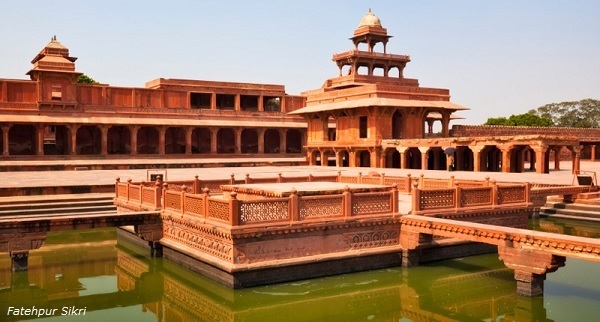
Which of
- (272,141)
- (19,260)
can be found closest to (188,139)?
(272,141)

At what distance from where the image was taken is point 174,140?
1763 inches

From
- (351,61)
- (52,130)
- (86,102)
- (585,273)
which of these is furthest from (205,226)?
(52,130)

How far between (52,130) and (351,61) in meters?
27.5

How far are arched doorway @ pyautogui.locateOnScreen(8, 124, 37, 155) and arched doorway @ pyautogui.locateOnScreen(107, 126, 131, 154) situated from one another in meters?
5.12

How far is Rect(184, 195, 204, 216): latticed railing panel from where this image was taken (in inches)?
464

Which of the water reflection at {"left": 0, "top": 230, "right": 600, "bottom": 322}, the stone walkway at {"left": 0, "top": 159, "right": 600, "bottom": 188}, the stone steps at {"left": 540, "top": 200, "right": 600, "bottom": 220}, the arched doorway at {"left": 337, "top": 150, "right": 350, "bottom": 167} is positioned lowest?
the water reflection at {"left": 0, "top": 230, "right": 600, "bottom": 322}

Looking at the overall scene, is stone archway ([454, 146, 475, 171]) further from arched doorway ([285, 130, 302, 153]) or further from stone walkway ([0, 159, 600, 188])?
arched doorway ([285, 130, 302, 153])

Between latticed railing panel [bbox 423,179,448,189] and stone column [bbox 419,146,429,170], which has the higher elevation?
stone column [bbox 419,146,429,170]

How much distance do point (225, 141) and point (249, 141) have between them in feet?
7.28

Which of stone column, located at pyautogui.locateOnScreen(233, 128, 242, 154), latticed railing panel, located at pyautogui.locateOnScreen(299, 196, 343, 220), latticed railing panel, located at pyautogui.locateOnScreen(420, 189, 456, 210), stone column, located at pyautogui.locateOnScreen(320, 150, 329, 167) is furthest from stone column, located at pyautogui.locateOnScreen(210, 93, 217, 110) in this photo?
latticed railing panel, located at pyautogui.locateOnScreen(299, 196, 343, 220)

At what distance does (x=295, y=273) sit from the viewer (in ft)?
36.5

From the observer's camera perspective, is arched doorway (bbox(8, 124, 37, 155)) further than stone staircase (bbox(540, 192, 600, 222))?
Yes

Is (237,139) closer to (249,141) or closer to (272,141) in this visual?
(249,141)

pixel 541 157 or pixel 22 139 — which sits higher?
pixel 22 139
